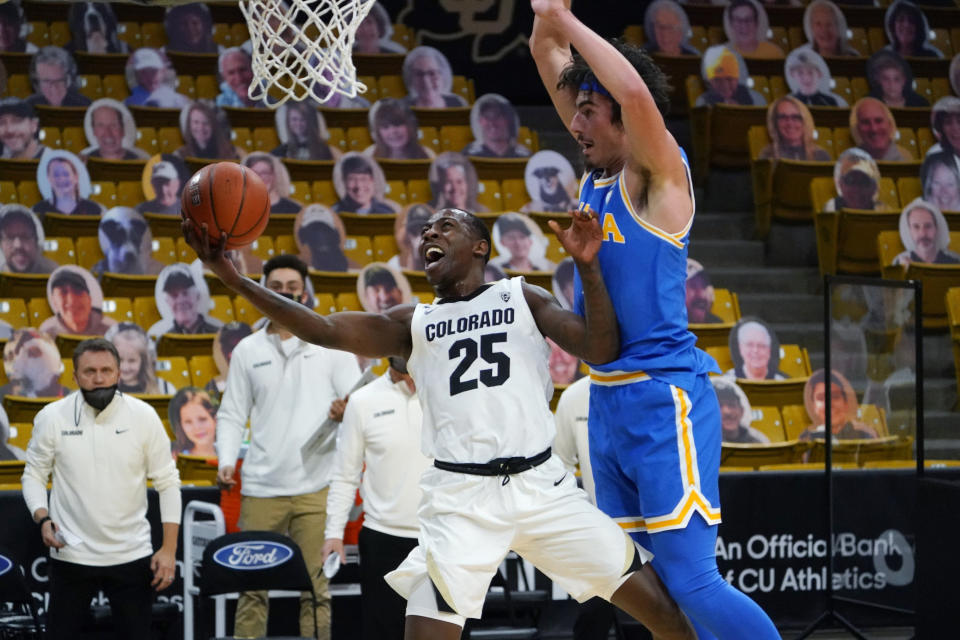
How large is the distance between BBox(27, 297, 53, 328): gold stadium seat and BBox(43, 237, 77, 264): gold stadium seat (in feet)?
2.00

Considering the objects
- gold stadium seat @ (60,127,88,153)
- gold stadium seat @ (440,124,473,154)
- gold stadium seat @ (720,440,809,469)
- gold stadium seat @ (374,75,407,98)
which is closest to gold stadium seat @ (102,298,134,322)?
gold stadium seat @ (60,127,88,153)

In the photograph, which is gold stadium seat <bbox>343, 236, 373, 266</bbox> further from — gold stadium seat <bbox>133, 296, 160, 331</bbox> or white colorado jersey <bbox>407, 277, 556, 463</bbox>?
white colorado jersey <bbox>407, 277, 556, 463</bbox>

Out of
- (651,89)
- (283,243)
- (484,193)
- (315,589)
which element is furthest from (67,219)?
(651,89)

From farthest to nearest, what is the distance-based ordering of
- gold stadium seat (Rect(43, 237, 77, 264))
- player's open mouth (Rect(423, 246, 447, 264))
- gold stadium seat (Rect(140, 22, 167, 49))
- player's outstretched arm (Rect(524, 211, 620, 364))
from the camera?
1. gold stadium seat (Rect(140, 22, 167, 49))
2. gold stadium seat (Rect(43, 237, 77, 264))
3. player's open mouth (Rect(423, 246, 447, 264))
4. player's outstretched arm (Rect(524, 211, 620, 364))

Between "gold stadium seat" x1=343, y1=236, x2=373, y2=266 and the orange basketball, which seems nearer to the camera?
the orange basketball

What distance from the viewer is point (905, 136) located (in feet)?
38.5

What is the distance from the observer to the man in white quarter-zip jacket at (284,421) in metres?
6.78

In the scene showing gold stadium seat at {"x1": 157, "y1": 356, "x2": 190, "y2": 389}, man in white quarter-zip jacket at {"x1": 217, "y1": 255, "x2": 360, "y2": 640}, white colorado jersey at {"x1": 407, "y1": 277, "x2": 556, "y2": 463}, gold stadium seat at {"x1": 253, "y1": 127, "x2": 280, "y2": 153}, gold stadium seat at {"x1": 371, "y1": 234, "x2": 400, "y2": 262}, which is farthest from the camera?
gold stadium seat at {"x1": 253, "y1": 127, "x2": 280, "y2": 153}

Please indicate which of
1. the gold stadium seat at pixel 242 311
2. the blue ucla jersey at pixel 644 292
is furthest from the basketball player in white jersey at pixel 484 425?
the gold stadium seat at pixel 242 311

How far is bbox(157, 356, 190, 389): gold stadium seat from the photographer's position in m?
8.60

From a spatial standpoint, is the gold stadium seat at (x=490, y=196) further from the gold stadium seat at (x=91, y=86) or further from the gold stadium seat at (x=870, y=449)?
the gold stadium seat at (x=870, y=449)

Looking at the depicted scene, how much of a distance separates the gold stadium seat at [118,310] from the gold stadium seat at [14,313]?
52 cm

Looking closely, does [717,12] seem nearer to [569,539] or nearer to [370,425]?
[370,425]

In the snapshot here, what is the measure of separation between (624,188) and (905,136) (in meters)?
8.40
